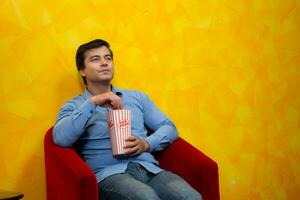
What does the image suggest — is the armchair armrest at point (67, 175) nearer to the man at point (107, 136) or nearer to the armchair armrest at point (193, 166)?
the man at point (107, 136)

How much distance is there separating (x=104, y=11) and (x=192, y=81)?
680 mm

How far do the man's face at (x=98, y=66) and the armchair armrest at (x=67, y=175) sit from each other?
0.34 m

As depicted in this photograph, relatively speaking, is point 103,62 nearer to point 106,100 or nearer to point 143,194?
point 106,100

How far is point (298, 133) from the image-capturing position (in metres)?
3.03

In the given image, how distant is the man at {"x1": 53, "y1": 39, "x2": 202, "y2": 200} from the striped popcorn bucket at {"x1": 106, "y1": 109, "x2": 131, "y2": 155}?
0.04 metres

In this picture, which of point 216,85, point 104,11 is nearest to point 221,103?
point 216,85

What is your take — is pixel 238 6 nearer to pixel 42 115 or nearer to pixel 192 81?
pixel 192 81

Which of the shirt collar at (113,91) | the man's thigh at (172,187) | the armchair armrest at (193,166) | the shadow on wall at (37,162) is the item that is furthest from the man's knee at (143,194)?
the shadow on wall at (37,162)

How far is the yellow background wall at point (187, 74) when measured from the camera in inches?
86.1

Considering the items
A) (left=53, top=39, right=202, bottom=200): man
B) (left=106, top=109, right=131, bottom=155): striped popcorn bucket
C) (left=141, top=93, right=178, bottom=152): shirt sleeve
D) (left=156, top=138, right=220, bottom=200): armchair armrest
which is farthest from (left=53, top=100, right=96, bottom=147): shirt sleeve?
(left=156, top=138, right=220, bottom=200): armchair armrest

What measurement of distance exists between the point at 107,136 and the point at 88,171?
43 centimetres

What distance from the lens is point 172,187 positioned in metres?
1.86

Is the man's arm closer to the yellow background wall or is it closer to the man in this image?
the man

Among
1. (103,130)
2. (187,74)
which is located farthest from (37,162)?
(187,74)
